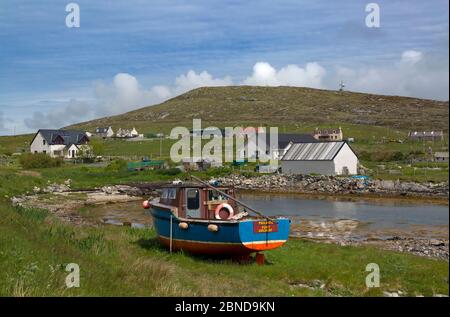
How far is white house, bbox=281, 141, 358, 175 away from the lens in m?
62.1

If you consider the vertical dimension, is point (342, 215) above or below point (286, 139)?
below

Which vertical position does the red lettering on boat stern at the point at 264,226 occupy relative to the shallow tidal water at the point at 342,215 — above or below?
above

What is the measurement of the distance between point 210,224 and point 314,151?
4980cm

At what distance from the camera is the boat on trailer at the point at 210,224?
17141mm

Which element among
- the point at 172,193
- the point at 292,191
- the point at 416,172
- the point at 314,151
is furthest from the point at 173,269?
the point at 314,151

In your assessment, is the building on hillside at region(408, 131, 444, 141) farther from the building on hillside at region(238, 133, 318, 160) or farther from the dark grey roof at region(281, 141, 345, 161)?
the dark grey roof at region(281, 141, 345, 161)

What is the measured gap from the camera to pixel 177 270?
15.3m

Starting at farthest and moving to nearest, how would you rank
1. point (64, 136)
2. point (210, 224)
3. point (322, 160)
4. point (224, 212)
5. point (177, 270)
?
point (64, 136) → point (322, 160) → point (224, 212) → point (210, 224) → point (177, 270)

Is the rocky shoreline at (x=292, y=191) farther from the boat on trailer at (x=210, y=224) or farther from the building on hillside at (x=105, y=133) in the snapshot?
the building on hillside at (x=105, y=133)

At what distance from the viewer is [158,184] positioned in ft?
199

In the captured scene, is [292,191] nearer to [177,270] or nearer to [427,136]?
[177,270]

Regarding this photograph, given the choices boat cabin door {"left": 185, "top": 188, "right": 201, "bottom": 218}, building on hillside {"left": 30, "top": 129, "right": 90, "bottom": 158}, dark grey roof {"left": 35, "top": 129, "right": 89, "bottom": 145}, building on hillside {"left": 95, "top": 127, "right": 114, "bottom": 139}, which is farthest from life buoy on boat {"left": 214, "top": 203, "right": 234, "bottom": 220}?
building on hillside {"left": 95, "top": 127, "right": 114, "bottom": 139}

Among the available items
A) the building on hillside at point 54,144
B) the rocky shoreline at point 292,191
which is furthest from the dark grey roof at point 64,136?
the rocky shoreline at point 292,191

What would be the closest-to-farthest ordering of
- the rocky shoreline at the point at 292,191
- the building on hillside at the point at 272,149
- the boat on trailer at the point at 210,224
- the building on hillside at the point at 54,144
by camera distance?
the boat on trailer at the point at 210,224 < the rocky shoreline at the point at 292,191 < the building on hillside at the point at 272,149 < the building on hillside at the point at 54,144
